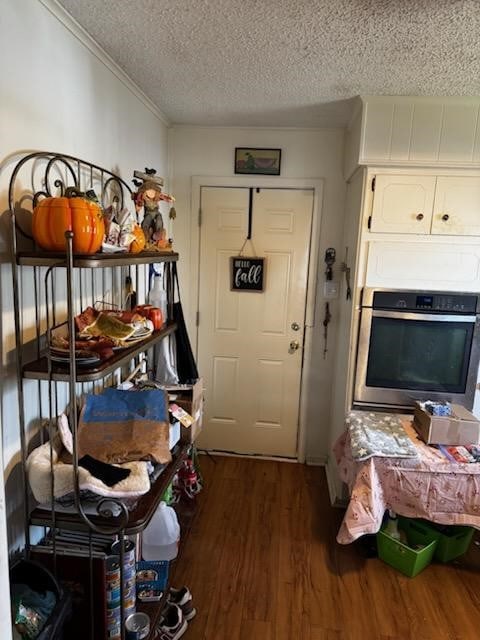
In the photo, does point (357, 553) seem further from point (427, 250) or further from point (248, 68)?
point (248, 68)

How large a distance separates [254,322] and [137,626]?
78.4 inches

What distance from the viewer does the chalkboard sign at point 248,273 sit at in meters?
3.03

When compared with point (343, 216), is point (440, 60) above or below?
above

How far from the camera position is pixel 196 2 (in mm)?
1436

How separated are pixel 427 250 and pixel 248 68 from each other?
51.5 inches

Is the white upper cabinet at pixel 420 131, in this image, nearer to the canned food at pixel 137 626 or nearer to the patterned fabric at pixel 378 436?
the patterned fabric at pixel 378 436

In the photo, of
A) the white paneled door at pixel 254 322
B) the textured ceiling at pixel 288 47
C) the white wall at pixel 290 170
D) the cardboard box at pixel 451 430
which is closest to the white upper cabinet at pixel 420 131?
the textured ceiling at pixel 288 47

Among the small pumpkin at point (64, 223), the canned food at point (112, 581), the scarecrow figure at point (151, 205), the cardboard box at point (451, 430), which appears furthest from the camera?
the cardboard box at point (451, 430)

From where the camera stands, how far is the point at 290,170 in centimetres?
294

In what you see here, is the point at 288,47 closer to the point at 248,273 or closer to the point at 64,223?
the point at 64,223

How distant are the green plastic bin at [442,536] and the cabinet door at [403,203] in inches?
61.0

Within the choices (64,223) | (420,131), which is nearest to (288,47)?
(420,131)

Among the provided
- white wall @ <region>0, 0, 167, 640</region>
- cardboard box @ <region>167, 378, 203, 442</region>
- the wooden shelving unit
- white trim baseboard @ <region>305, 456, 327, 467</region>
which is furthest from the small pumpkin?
white trim baseboard @ <region>305, 456, 327, 467</region>

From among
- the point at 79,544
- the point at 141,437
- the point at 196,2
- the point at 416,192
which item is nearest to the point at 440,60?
the point at 416,192
